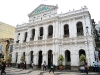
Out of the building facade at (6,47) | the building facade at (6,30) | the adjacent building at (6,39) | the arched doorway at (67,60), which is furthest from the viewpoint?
the building facade at (6,30)

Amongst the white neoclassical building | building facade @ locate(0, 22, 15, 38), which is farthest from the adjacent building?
the white neoclassical building

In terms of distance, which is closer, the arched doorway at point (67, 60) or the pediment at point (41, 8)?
the arched doorway at point (67, 60)

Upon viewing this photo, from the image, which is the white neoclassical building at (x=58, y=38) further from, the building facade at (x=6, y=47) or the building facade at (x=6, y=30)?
the building facade at (x=6, y=30)

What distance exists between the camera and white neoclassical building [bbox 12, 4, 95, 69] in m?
19.6

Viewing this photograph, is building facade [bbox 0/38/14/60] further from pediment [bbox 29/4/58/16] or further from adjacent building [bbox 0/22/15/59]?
pediment [bbox 29/4/58/16]

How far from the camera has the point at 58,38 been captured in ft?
71.9

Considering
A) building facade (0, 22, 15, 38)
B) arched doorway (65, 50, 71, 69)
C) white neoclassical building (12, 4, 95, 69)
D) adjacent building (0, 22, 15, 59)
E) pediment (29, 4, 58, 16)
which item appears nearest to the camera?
white neoclassical building (12, 4, 95, 69)

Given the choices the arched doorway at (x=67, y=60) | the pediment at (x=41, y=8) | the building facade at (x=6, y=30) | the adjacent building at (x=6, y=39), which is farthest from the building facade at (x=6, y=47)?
the arched doorway at (x=67, y=60)

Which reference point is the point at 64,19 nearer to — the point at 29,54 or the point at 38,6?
the point at 38,6

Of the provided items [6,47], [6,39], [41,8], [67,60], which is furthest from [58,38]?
[6,39]

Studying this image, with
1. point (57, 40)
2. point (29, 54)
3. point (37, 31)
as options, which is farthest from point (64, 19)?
point (29, 54)

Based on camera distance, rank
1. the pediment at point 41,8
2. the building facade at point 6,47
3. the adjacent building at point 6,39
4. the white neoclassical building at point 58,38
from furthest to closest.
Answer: the adjacent building at point 6,39
the building facade at point 6,47
the pediment at point 41,8
the white neoclassical building at point 58,38

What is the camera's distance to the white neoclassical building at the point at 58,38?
1956cm

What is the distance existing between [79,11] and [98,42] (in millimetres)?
13201
